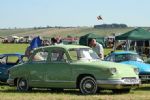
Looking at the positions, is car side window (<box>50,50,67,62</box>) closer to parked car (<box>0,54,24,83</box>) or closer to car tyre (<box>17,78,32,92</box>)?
car tyre (<box>17,78,32,92</box>)

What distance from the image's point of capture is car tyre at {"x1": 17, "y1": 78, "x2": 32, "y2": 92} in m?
16.0

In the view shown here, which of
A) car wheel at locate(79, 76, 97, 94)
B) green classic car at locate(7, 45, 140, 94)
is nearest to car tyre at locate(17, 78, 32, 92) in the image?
green classic car at locate(7, 45, 140, 94)

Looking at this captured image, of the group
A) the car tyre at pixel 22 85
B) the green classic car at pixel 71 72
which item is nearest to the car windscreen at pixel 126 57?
the green classic car at pixel 71 72

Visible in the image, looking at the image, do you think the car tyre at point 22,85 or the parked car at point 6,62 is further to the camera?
the parked car at point 6,62

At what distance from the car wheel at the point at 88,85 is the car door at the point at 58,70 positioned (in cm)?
44

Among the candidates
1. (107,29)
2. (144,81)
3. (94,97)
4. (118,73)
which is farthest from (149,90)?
(107,29)

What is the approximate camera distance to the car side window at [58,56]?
601 inches

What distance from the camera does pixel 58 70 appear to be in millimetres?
15172

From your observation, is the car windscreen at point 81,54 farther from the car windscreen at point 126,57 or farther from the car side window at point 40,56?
the car windscreen at point 126,57

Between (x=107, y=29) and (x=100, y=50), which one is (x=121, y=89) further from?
(x=107, y=29)

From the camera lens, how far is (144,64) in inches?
720

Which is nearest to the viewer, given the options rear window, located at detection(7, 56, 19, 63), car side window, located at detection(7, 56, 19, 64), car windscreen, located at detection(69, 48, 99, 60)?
car windscreen, located at detection(69, 48, 99, 60)

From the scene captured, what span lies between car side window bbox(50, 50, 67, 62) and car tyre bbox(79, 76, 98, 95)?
40.2 inches

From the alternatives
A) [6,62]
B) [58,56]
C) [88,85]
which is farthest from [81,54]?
[6,62]
